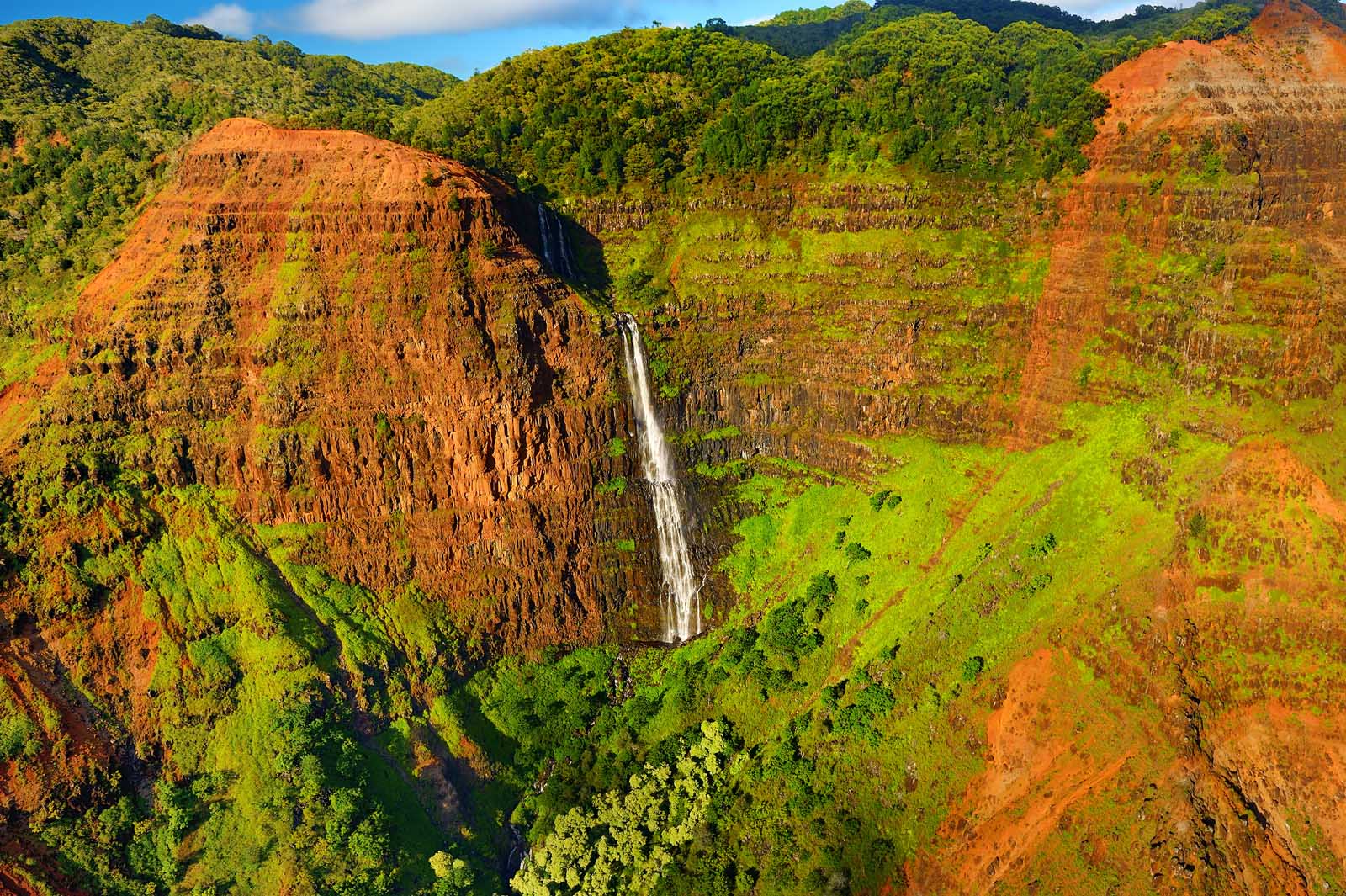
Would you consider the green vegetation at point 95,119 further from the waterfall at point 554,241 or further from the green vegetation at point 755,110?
the waterfall at point 554,241

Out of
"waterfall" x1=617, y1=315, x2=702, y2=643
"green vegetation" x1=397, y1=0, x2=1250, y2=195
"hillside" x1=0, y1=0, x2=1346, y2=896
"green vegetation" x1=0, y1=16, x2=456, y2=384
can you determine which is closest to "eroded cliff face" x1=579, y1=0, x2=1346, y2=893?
"hillside" x1=0, y1=0, x2=1346, y2=896

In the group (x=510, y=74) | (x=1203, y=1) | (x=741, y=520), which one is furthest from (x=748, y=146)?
(x=1203, y=1)

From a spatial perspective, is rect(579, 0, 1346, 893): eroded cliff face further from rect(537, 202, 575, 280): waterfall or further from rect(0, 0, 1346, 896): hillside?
rect(537, 202, 575, 280): waterfall

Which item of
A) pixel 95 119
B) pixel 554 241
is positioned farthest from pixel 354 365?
pixel 95 119

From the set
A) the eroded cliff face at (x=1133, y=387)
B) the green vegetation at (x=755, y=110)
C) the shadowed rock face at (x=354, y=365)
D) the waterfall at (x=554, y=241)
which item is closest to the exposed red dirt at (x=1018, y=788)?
the eroded cliff face at (x=1133, y=387)

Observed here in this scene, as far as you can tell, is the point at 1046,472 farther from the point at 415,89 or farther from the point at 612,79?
the point at 415,89

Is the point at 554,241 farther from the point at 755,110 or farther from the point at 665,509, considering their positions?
the point at 665,509
